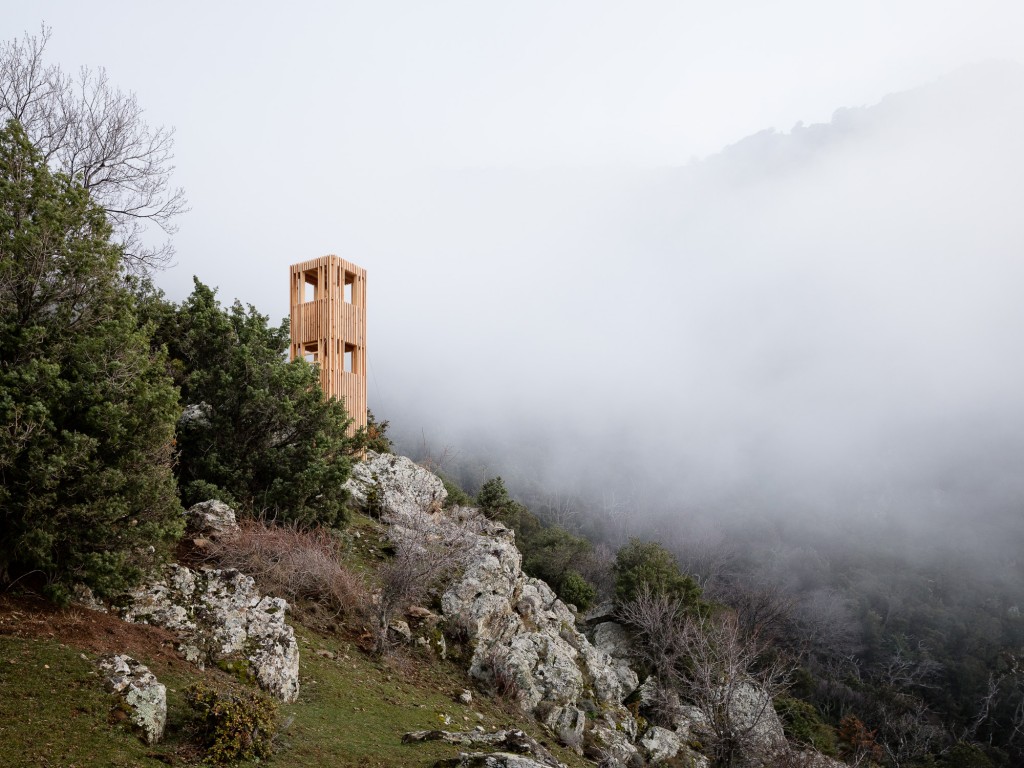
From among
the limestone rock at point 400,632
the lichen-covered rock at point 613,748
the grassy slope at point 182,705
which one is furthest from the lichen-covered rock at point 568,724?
the limestone rock at point 400,632

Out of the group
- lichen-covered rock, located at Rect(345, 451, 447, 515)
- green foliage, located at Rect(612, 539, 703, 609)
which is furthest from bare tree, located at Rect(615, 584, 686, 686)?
lichen-covered rock, located at Rect(345, 451, 447, 515)

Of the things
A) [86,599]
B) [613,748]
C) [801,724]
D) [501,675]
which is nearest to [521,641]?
[501,675]

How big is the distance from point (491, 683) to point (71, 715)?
10.6m

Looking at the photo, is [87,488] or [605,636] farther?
[605,636]

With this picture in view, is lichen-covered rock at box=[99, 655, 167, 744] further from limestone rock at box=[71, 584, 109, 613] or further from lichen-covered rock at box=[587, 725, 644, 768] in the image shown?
lichen-covered rock at box=[587, 725, 644, 768]

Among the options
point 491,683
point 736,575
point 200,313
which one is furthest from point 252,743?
point 736,575

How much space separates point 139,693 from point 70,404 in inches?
177

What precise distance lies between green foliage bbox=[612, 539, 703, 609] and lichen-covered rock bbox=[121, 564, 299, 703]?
1954cm

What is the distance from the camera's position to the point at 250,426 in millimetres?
19000

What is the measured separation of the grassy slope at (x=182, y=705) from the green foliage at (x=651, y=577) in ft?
49.0

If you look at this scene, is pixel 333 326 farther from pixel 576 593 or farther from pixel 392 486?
pixel 576 593

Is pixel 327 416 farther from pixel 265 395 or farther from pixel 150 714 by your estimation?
pixel 150 714

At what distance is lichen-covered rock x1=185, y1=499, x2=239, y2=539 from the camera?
1492 cm

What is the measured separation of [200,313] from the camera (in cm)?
1964
